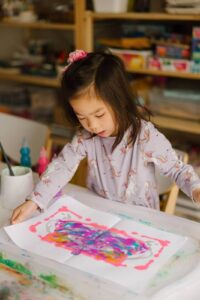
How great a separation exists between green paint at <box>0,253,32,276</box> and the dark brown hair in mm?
450

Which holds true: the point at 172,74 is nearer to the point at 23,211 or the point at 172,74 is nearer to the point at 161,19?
the point at 161,19

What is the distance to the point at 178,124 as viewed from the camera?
217 cm

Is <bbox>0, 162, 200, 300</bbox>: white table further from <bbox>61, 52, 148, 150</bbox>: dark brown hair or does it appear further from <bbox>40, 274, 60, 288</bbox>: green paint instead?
<bbox>61, 52, 148, 150</bbox>: dark brown hair

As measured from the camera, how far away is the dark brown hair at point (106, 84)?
117cm

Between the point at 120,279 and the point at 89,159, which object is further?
the point at 89,159

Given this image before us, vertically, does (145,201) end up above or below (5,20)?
below

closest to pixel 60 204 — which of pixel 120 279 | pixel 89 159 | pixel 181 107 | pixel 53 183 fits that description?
pixel 53 183

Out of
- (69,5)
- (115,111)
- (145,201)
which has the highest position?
(69,5)

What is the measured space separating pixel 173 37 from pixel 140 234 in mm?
1401

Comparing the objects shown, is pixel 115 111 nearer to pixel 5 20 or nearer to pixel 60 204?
pixel 60 204

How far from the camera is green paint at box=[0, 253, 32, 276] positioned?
91 cm

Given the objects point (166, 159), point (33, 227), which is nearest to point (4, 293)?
point (33, 227)

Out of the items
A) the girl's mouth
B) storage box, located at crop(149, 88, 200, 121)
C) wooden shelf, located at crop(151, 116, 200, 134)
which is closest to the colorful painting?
the girl's mouth

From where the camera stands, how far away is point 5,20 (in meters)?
2.59
